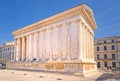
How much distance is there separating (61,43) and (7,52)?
196ft

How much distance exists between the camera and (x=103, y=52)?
5044 cm

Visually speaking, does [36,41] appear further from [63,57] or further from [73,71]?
[73,71]

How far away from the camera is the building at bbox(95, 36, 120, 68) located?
Result: 4811 centimetres

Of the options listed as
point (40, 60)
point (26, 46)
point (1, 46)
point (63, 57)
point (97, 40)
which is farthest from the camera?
point (1, 46)

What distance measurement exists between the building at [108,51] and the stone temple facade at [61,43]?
23928 millimetres

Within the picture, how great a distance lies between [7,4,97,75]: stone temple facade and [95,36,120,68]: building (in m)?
23.9

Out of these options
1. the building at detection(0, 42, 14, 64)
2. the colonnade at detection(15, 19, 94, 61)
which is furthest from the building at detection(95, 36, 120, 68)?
the building at detection(0, 42, 14, 64)

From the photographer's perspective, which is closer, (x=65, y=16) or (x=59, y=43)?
(x=65, y=16)

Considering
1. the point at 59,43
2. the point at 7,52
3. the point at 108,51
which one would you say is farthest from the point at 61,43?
the point at 7,52

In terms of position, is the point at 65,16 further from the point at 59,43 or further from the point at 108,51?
the point at 108,51

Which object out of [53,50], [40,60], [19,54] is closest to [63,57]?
[53,50]

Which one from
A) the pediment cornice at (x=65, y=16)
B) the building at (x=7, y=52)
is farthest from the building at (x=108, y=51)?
the building at (x=7, y=52)

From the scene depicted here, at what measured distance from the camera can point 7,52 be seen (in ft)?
251

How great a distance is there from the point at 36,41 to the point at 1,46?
191 ft
